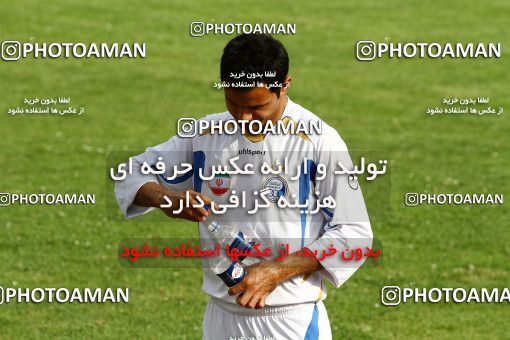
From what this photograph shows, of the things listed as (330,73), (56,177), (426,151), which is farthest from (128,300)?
(330,73)

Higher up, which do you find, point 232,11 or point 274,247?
point 232,11

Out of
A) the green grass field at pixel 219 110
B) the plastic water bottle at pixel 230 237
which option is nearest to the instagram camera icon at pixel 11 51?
the green grass field at pixel 219 110

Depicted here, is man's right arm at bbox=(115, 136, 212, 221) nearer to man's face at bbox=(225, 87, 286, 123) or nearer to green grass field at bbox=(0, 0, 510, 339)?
man's face at bbox=(225, 87, 286, 123)

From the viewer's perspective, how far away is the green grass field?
14.3m

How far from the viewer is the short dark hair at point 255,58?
7270 millimetres

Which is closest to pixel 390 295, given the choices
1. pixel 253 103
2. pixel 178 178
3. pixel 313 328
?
pixel 313 328

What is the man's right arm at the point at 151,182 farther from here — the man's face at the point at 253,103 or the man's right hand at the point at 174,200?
the man's face at the point at 253,103

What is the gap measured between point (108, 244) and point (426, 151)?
7944mm

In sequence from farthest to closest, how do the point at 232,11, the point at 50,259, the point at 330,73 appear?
the point at 232,11 → the point at 330,73 → the point at 50,259

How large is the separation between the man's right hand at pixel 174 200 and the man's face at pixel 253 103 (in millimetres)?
571

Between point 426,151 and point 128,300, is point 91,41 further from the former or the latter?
point 128,300

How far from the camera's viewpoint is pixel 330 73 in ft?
95.5

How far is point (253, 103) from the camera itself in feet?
23.9

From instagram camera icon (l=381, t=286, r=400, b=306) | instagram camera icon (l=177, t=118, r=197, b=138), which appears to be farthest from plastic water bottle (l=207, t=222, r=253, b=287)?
instagram camera icon (l=381, t=286, r=400, b=306)
